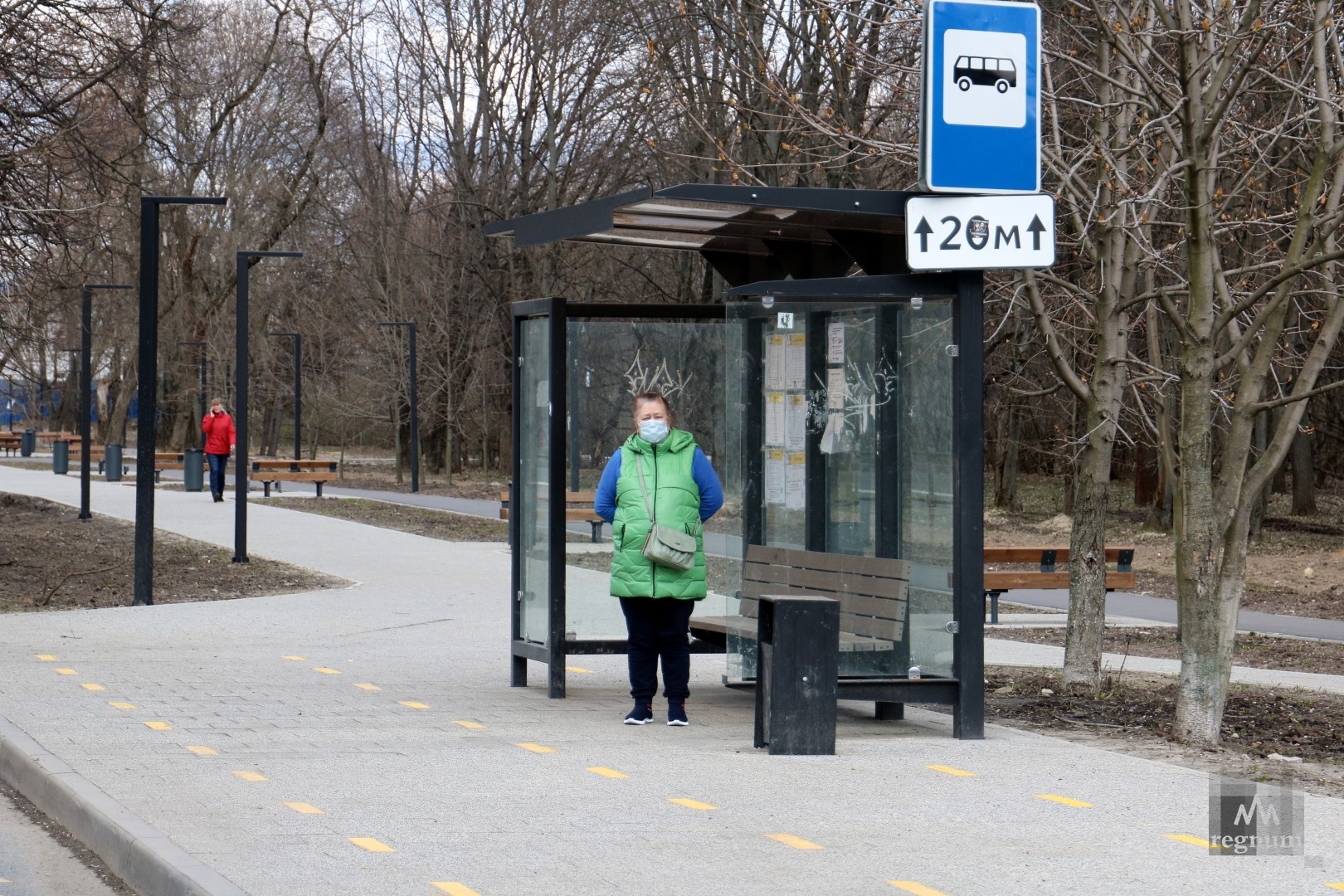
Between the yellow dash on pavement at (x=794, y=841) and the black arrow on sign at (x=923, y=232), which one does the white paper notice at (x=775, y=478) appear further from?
the yellow dash on pavement at (x=794, y=841)

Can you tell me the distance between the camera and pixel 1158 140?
11.5 metres

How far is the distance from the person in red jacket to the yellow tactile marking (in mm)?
24766

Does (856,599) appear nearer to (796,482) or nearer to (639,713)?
(796,482)

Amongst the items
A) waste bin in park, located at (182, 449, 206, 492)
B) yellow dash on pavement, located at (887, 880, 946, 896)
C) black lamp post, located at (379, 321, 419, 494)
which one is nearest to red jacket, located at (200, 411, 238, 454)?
waste bin in park, located at (182, 449, 206, 492)

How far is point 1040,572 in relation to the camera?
1527 centimetres

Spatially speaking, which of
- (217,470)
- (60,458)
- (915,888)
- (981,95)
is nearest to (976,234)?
(981,95)

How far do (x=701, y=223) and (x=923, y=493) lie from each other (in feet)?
6.66

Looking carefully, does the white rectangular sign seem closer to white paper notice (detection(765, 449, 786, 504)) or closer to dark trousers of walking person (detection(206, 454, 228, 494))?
white paper notice (detection(765, 449, 786, 504))

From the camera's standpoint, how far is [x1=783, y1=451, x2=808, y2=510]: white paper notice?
30.9ft

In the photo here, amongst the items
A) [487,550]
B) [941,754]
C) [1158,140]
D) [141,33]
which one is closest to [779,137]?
[487,550]

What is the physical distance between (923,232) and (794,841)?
351 centimetres

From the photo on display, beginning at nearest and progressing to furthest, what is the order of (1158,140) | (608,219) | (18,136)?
(608,219) < (1158,140) < (18,136)

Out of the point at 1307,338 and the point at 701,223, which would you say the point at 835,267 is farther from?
the point at 1307,338

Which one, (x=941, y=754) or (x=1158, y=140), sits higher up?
(x=1158, y=140)
